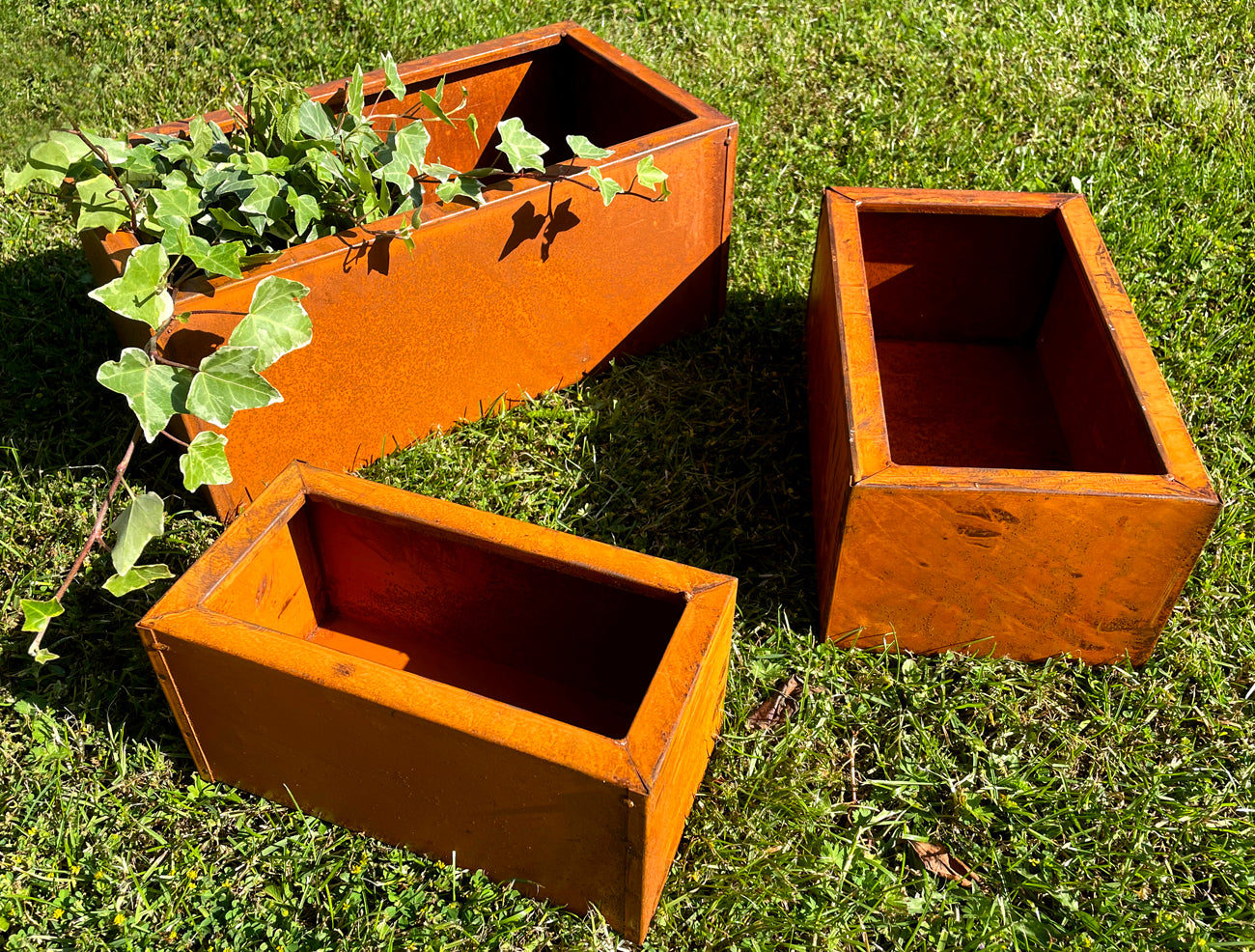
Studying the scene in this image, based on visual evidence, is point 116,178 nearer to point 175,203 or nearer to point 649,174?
point 175,203

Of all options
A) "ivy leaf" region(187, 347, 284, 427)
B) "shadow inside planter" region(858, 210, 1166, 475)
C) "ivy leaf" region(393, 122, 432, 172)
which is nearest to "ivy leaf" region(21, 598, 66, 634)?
"ivy leaf" region(187, 347, 284, 427)

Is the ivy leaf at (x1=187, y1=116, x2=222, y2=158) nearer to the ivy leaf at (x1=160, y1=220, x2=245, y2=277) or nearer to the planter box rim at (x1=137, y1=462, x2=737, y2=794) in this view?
the ivy leaf at (x1=160, y1=220, x2=245, y2=277)

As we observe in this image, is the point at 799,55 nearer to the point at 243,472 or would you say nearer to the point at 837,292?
the point at 837,292

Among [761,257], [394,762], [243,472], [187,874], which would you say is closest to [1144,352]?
[761,257]

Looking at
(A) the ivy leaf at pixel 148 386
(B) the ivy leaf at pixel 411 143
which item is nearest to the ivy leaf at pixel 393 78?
(B) the ivy leaf at pixel 411 143

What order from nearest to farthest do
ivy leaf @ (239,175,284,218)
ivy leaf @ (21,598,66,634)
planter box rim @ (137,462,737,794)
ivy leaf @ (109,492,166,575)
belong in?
planter box rim @ (137,462,737,794), ivy leaf @ (21,598,66,634), ivy leaf @ (109,492,166,575), ivy leaf @ (239,175,284,218)

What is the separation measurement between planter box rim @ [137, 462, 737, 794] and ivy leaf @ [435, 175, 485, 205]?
2.46 ft

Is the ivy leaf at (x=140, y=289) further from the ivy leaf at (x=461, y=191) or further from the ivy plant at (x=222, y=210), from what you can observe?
the ivy leaf at (x=461, y=191)

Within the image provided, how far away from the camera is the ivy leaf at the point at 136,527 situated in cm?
191

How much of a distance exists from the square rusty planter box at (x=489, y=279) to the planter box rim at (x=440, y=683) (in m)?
0.49

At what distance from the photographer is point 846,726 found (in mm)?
2195

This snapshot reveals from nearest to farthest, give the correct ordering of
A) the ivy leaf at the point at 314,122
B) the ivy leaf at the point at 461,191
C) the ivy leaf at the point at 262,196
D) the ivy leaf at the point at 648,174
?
1. the ivy leaf at the point at 262,196
2. the ivy leaf at the point at 314,122
3. the ivy leaf at the point at 461,191
4. the ivy leaf at the point at 648,174

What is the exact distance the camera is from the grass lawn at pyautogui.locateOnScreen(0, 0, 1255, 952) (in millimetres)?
1912

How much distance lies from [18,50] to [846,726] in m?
3.90
